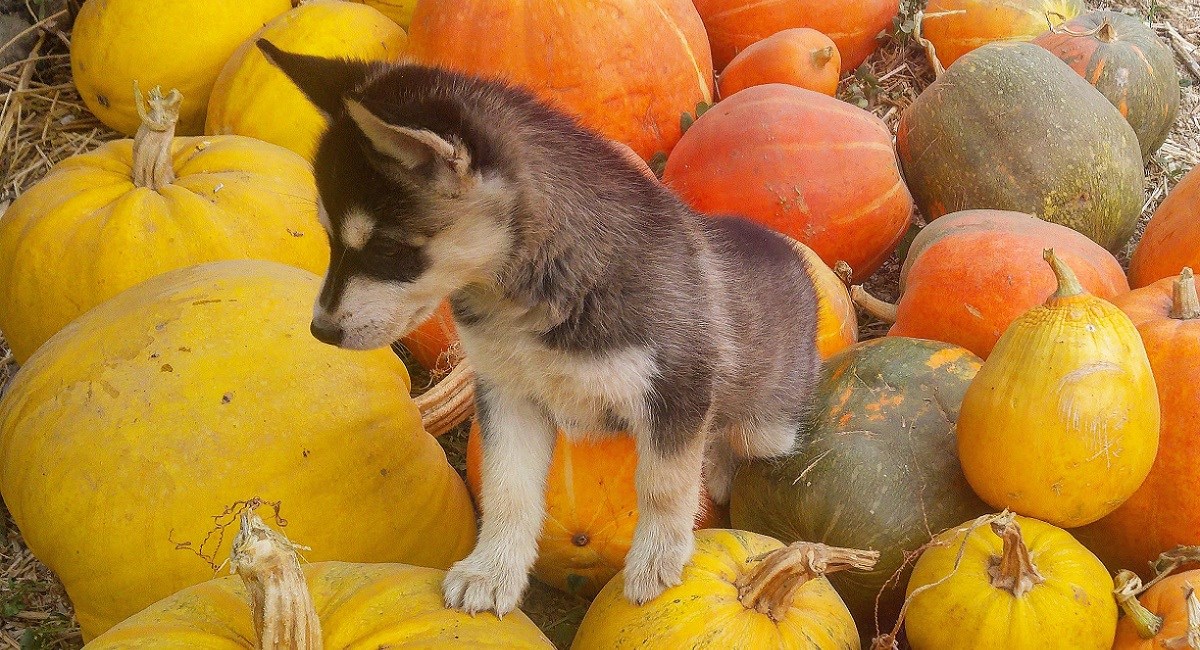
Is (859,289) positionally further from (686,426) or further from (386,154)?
(386,154)

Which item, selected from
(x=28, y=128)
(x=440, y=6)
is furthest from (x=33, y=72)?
(x=440, y=6)

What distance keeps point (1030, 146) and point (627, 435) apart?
2.22 m

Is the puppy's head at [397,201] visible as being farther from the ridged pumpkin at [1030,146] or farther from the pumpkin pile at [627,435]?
the ridged pumpkin at [1030,146]

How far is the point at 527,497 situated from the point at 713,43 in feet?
11.1

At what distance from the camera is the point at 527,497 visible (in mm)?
2789

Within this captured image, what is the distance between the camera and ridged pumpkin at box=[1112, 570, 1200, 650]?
2.30 m

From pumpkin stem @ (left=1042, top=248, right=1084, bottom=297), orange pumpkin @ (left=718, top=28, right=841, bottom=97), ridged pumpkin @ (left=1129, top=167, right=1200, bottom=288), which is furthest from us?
orange pumpkin @ (left=718, top=28, right=841, bottom=97)

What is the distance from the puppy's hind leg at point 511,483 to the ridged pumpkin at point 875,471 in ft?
2.45

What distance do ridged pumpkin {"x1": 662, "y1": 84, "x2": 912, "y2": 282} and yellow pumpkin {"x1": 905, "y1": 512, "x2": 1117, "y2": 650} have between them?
1785 millimetres

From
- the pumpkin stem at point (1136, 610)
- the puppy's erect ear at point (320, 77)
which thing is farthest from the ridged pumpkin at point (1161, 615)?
the puppy's erect ear at point (320, 77)

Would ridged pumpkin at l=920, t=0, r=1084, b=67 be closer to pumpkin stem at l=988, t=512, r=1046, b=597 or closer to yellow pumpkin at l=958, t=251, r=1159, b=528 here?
yellow pumpkin at l=958, t=251, r=1159, b=528

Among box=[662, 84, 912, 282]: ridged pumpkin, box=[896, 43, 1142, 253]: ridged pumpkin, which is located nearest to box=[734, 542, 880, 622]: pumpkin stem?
box=[662, 84, 912, 282]: ridged pumpkin

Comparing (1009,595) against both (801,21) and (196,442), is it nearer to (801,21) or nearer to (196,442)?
(196,442)

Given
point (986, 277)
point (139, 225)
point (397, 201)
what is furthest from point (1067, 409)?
point (139, 225)
